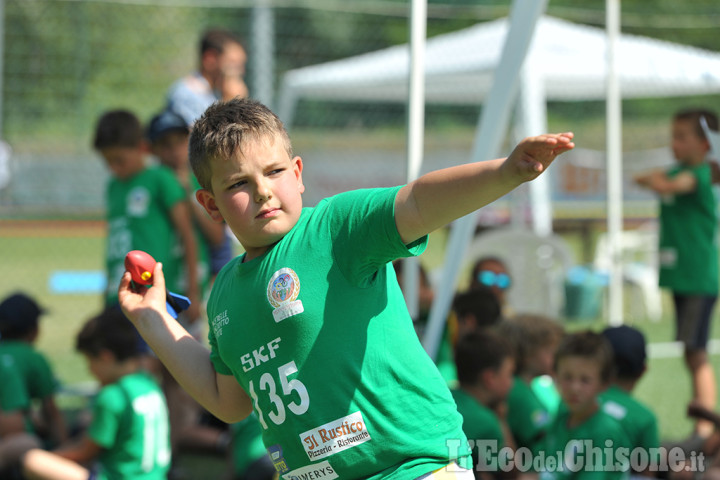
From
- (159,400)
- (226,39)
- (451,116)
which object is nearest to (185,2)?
(226,39)

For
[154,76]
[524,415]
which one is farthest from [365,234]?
[154,76]

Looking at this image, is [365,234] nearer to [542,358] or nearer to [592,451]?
[592,451]

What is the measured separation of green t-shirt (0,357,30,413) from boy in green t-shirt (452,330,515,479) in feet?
7.61

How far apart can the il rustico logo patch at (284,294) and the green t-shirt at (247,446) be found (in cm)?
230

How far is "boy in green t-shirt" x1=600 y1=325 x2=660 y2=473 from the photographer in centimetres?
367

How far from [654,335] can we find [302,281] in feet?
26.2

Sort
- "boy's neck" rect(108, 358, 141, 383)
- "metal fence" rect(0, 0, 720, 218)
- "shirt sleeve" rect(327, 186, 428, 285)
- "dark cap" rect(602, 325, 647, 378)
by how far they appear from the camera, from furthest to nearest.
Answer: "metal fence" rect(0, 0, 720, 218)
"dark cap" rect(602, 325, 647, 378)
"boy's neck" rect(108, 358, 141, 383)
"shirt sleeve" rect(327, 186, 428, 285)

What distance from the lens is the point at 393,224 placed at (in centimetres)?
164

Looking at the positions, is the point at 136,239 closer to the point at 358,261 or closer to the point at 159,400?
the point at 159,400

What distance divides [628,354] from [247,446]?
192 centimetres

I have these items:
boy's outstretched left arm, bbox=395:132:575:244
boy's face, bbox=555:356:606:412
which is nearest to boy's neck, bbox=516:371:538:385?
boy's face, bbox=555:356:606:412

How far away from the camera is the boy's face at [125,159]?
4676 mm

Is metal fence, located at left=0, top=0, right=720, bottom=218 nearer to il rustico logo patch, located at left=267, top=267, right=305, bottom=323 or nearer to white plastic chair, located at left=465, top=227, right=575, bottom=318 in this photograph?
white plastic chair, located at left=465, top=227, right=575, bottom=318

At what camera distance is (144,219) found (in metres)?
4.67
